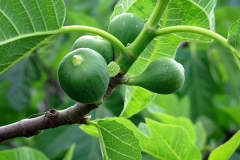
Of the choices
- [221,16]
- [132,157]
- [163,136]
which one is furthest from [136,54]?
[221,16]

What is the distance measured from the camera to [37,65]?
290 centimetres

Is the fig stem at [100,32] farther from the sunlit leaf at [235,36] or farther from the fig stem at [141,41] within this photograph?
the sunlit leaf at [235,36]

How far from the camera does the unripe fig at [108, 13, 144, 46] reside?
991 millimetres

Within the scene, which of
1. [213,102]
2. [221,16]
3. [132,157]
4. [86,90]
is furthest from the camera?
[221,16]

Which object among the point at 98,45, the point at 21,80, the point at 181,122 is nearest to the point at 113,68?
the point at 98,45

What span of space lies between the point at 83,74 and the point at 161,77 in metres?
0.24

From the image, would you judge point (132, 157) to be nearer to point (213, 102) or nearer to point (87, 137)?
point (87, 137)

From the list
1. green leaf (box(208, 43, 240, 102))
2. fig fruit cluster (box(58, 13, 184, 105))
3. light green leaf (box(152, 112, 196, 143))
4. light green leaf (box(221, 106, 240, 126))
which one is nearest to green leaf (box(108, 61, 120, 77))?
fig fruit cluster (box(58, 13, 184, 105))

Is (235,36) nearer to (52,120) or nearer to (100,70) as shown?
(100,70)

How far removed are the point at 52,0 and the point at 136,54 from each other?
0.81ft

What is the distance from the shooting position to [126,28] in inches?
38.9

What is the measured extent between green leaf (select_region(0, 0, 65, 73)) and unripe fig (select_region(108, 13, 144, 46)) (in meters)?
0.14

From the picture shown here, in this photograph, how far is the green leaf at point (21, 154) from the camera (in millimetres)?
1217

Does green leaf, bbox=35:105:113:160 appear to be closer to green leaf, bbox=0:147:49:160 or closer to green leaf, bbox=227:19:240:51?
green leaf, bbox=0:147:49:160
